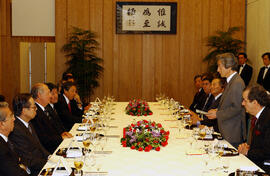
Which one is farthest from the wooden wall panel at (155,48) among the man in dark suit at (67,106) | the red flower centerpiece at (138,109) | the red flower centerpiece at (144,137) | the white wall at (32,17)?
the red flower centerpiece at (144,137)

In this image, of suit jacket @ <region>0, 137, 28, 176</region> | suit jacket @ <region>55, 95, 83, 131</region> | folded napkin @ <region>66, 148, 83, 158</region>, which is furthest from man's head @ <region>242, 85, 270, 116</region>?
suit jacket @ <region>55, 95, 83, 131</region>

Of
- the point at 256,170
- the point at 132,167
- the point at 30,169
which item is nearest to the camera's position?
the point at 256,170

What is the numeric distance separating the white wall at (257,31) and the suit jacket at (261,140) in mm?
5418

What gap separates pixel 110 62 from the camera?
1052cm

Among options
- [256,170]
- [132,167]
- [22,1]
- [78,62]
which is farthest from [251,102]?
[22,1]

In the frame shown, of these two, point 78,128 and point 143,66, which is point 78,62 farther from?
point 78,128

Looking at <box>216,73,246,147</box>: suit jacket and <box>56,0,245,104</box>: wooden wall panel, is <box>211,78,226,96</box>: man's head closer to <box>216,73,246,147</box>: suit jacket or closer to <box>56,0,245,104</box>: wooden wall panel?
<box>216,73,246,147</box>: suit jacket

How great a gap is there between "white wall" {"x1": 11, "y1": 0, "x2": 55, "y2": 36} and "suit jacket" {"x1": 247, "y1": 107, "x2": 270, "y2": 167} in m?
7.83

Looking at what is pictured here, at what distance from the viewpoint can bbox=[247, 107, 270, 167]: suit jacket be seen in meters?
3.68

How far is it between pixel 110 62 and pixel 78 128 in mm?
5822

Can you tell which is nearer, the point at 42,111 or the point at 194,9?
the point at 42,111

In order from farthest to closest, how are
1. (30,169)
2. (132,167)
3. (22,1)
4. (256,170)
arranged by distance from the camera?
(22,1)
(30,169)
(132,167)
(256,170)

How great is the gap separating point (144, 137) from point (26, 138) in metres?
1.14

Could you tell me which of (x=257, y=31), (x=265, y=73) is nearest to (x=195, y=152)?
(x=265, y=73)
